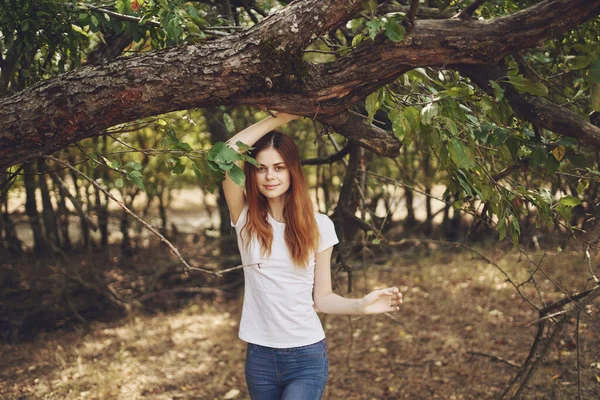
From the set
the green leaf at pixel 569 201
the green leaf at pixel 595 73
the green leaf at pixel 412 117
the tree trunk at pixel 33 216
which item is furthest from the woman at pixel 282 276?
the tree trunk at pixel 33 216

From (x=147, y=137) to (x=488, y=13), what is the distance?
17.4 feet

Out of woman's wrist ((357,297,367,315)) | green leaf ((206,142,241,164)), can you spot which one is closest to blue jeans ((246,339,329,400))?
woman's wrist ((357,297,367,315))

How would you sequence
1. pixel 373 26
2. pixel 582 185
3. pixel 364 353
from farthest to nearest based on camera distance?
pixel 364 353 → pixel 582 185 → pixel 373 26

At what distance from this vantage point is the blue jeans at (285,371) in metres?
2.32

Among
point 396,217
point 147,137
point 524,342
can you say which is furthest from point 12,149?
point 396,217

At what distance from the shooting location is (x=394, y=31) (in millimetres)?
1735

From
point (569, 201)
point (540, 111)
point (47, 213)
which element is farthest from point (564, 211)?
point (47, 213)

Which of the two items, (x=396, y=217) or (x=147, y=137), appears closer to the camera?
(x=147, y=137)

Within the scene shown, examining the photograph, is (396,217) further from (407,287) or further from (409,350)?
(409,350)

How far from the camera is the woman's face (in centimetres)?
243

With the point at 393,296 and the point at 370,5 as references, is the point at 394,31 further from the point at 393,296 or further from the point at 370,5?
the point at 393,296

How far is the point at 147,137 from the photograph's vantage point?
7.34 metres

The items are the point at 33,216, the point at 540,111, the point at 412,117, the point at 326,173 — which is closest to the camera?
the point at 412,117

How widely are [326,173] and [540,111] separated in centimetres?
587
